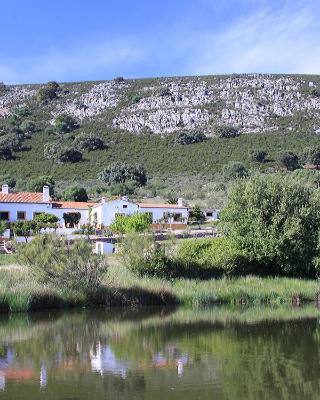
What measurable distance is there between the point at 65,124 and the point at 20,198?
44.7m

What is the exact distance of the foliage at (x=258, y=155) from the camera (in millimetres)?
79688

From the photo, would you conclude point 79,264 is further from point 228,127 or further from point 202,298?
point 228,127

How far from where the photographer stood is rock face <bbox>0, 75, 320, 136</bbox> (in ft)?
315

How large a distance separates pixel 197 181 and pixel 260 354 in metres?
59.5

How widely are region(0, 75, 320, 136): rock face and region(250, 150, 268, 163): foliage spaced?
1288 centimetres

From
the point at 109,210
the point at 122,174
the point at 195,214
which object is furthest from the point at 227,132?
the point at 109,210

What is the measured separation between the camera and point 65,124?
318ft

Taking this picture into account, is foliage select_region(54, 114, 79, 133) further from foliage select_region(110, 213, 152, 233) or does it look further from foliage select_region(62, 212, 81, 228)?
foliage select_region(110, 213, 152, 233)

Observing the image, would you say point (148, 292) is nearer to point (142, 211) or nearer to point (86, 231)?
point (86, 231)

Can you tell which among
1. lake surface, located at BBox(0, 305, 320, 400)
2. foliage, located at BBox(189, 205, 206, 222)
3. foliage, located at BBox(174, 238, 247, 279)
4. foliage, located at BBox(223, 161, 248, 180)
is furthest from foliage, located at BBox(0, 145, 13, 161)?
lake surface, located at BBox(0, 305, 320, 400)

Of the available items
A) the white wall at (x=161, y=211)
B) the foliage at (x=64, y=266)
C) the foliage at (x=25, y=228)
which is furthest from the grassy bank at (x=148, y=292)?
the white wall at (x=161, y=211)

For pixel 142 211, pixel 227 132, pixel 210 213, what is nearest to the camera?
pixel 142 211

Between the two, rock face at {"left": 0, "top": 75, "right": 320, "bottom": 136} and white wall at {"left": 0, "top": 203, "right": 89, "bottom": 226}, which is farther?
rock face at {"left": 0, "top": 75, "right": 320, "bottom": 136}

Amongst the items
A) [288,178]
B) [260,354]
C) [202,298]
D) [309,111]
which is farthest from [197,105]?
[260,354]
